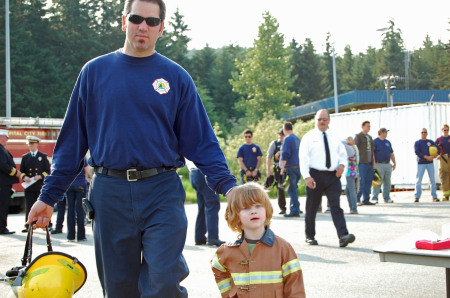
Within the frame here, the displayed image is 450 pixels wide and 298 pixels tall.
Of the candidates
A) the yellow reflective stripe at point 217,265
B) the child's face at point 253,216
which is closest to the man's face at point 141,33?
the child's face at point 253,216

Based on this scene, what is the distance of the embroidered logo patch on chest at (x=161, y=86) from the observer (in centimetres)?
396

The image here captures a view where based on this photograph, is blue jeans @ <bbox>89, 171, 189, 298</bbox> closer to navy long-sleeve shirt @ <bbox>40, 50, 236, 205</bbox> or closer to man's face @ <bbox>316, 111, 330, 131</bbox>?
navy long-sleeve shirt @ <bbox>40, 50, 236, 205</bbox>

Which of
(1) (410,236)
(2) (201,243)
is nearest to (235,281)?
(1) (410,236)

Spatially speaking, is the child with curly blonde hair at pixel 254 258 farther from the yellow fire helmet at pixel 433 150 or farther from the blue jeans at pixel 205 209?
the yellow fire helmet at pixel 433 150

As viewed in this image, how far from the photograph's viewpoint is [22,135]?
829 inches

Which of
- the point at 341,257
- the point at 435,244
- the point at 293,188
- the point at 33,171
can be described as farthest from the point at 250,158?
the point at 435,244

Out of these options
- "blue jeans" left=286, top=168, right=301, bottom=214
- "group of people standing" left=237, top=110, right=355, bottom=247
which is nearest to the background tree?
"blue jeans" left=286, top=168, right=301, bottom=214

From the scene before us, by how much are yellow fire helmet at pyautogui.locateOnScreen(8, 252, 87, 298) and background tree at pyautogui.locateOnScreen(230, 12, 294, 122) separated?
60191mm

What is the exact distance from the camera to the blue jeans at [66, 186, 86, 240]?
37.7 ft

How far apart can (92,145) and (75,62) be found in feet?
183

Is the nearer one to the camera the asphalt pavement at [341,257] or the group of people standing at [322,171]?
the asphalt pavement at [341,257]

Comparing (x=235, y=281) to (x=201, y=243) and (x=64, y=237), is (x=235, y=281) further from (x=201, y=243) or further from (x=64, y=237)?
(x=64, y=237)

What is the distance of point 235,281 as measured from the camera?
3.91m

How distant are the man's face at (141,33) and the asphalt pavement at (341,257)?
7.59 feet
